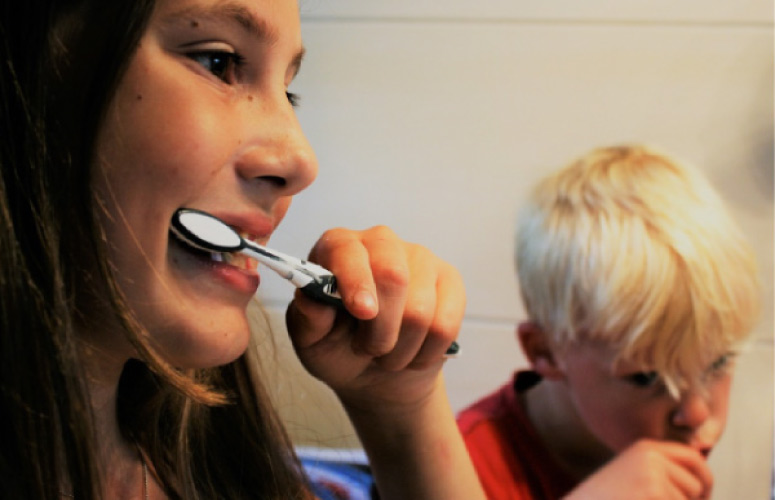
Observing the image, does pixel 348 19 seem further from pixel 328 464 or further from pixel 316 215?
pixel 328 464

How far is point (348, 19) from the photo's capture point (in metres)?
1.10

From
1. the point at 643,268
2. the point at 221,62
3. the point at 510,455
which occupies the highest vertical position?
the point at 221,62

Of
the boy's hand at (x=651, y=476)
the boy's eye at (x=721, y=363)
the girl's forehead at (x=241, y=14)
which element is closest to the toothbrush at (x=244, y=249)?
the girl's forehead at (x=241, y=14)

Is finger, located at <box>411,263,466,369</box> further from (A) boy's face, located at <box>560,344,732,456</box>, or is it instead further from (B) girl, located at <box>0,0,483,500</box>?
(A) boy's face, located at <box>560,344,732,456</box>

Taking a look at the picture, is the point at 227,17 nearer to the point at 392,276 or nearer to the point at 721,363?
the point at 392,276

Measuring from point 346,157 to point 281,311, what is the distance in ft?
0.79

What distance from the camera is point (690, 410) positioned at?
0.84m

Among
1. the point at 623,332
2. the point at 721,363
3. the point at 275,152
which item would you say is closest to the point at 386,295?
the point at 275,152

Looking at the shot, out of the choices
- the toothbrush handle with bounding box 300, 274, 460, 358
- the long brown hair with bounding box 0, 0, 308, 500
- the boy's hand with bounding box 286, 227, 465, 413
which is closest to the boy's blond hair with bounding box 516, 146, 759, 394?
the boy's hand with bounding box 286, 227, 465, 413

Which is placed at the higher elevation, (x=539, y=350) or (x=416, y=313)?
(x=416, y=313)

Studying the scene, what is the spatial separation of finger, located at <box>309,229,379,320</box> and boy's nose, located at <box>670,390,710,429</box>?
1.62 feet

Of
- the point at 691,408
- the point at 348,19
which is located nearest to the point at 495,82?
the point at 348,19

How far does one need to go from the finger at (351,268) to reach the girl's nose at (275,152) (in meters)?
0.06

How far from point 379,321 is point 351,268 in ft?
0.13
